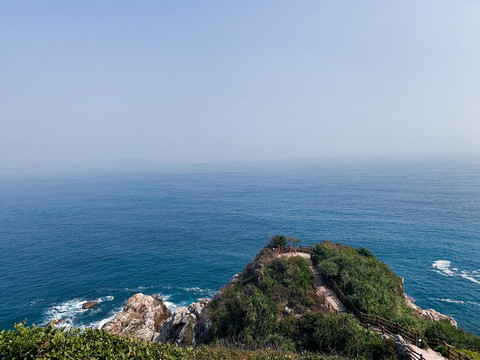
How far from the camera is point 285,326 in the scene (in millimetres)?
19359

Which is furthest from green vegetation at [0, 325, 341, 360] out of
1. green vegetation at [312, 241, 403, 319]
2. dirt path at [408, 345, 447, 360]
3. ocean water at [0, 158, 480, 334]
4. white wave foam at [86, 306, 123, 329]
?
ocean water at [0, 158, 480, 334]

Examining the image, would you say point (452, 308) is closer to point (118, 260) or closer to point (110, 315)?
point (110, 315)

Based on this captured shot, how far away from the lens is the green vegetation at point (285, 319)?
16.9 m

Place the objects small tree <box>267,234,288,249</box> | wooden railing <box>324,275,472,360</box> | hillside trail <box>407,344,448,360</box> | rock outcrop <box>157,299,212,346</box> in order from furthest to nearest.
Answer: small tree <box>267,234,288,249</box>, rock outcrop <box>157,299,212,346</box>, hillside trail <box>407,344,448,360</box>, wooden railing <box>324,275,472,360</box>

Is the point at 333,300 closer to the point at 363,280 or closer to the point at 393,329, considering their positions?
the point at 363,280

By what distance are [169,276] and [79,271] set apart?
15930mm

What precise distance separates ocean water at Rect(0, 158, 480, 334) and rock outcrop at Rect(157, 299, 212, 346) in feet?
30.6

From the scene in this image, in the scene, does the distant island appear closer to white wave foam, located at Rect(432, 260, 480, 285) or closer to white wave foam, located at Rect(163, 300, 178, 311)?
white wave foam, located at Rect(163, 300, 178, 311)

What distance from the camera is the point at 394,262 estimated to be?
41844 mm

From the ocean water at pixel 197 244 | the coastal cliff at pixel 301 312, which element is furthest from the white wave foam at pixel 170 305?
the coastal cliff at pixel 301 312

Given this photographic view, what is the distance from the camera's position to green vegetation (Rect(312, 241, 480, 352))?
18.0 m

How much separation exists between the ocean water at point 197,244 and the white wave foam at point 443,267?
164 millimetres

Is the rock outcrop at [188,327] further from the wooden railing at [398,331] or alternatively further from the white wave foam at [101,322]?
the wooden railing at [398,331]

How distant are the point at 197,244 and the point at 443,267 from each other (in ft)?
145
